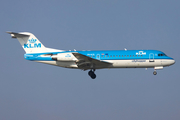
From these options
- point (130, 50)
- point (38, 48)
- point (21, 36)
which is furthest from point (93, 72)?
point (21, 36)

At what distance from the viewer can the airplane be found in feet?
120

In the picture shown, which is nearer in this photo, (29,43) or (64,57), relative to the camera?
(64,57)

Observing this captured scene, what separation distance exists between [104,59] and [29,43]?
436 inches

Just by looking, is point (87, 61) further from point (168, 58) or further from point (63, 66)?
point (168, 58)

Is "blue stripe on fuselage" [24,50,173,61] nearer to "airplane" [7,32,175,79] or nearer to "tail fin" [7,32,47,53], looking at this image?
"airplane" [7,32,175,79]

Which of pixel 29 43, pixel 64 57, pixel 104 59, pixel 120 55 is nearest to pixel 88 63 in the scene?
pixel 104 59

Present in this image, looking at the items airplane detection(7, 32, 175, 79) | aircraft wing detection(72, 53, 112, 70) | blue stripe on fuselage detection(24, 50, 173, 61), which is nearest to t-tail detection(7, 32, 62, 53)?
airplane detection(7, 32, 175, 79)

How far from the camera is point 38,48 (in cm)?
3950

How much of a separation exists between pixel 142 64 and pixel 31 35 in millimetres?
16246

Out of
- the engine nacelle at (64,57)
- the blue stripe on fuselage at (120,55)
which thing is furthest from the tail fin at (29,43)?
the engine nacelle at (64,57)

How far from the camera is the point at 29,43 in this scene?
130 ft

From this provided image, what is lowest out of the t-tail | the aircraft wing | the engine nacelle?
the aircraft wing

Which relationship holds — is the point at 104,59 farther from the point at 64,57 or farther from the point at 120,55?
the point at 64,57

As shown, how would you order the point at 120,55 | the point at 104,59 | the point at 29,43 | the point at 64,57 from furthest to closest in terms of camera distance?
the point at 29,43
the point at 104,59
the point at 120,55
the point at 64,57
